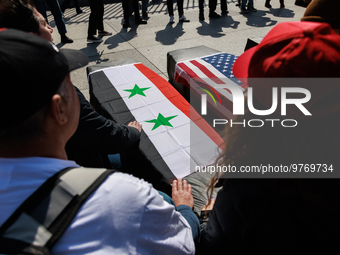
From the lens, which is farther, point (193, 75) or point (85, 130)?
point (193, 75)

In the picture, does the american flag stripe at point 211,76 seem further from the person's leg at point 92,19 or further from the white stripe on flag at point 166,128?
the person's leg at point 92,19

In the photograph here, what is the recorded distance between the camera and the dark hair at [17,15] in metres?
1.69

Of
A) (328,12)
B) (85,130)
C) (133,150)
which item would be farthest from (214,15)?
(85,130)

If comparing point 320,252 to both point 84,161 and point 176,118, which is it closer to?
point 84,161

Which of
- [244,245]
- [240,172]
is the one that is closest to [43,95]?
[240,172]

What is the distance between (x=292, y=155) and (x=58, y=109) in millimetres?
839

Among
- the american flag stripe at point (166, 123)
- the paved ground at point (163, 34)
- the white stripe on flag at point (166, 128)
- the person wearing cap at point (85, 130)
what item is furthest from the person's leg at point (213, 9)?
the person wearing cap at point (85, 130)

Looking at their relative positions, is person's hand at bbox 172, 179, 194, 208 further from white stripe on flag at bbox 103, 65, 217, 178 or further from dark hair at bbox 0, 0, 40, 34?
dark hair at bbox 0, 0, 40, 34

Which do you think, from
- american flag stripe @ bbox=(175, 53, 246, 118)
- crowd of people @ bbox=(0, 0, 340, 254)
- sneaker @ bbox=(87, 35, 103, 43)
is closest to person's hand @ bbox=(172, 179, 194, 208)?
crowd of people @ bbox=(0, 0, 340, 254)

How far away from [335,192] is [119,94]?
2344 mm

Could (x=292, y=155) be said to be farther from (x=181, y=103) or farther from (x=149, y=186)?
(x=181, y=103)

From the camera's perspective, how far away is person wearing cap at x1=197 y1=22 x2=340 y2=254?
77 cm

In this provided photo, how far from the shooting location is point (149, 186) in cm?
84

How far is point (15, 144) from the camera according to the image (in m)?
0.75
